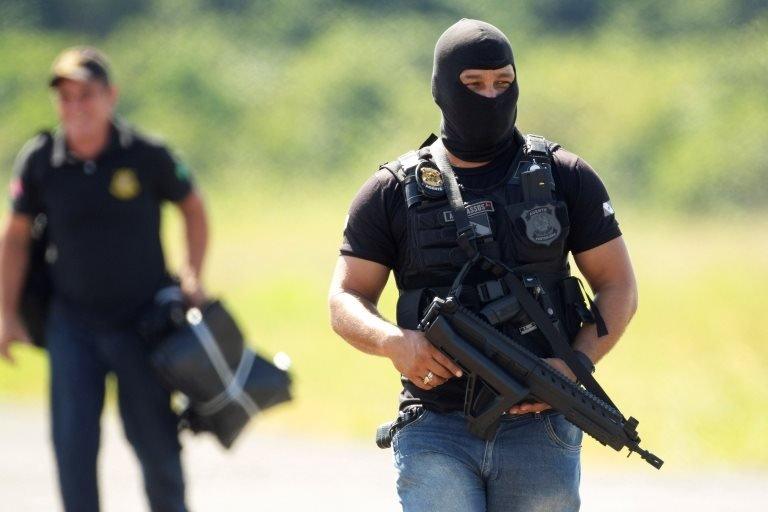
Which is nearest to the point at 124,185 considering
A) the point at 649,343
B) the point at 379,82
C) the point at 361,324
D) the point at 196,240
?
the point at 196,240

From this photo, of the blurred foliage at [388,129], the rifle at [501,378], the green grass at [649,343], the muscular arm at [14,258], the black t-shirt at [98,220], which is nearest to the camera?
the rifle at [501,378]

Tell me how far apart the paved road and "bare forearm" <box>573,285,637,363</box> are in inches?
127

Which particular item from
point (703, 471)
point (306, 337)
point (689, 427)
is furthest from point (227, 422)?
point (306, 337)

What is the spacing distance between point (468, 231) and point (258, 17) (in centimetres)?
2355

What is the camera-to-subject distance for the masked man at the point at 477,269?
385 centimetres

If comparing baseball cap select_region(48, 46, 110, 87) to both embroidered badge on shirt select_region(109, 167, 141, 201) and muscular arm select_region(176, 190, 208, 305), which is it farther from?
muscular arm select_region(176, 190, 208, 305)

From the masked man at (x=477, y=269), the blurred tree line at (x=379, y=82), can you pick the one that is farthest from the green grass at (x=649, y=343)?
the masked man at (x=477, y=269)

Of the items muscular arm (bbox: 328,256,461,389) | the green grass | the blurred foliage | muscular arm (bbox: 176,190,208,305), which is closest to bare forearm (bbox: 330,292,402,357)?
muscular arm (bbox: 328,256,461,389)

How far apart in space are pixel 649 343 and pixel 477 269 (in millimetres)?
7859

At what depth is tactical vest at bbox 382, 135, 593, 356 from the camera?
3.86 m

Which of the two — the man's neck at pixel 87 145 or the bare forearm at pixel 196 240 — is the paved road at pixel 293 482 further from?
the man's neck at pixel 87 145

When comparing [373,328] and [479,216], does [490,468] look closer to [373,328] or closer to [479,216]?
[373,328]

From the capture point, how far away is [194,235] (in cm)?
607

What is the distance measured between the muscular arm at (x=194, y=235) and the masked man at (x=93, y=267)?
11 centimetres
